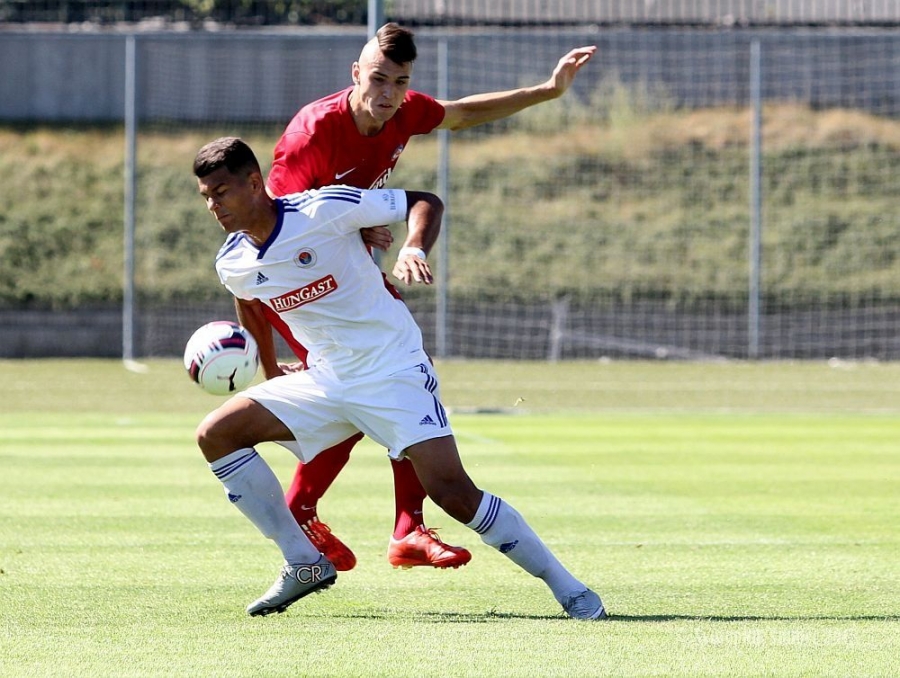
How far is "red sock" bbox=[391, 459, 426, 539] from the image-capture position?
586 centimetres

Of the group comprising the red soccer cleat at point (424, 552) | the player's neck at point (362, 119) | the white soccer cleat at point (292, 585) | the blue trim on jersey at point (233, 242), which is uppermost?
the player's neck at point (362, 119)

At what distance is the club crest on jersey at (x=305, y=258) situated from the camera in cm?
524

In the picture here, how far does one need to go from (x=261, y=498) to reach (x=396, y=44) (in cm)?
185

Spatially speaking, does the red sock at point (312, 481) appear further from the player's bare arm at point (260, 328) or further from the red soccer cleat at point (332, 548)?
the player's bare arm at point (260, 328)

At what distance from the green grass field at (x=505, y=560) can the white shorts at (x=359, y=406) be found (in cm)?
67

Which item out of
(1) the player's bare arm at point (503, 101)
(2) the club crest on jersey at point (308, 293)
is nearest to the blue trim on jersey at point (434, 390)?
(2) the club crest on jersey at point (308, 293)

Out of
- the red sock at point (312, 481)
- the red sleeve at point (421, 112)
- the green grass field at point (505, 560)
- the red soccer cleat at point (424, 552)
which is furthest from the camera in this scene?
the red sleeve at point (421, 112)

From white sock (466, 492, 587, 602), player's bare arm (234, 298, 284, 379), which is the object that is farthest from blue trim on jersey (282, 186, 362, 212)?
white sock (466, 492, 587, 602)

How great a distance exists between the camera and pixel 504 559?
22.6 feet

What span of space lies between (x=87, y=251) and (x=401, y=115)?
21643 millimetres

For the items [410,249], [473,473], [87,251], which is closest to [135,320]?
[87,251]

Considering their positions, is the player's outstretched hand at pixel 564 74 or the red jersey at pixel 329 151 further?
the player's outstretched hand at pixel 564 74

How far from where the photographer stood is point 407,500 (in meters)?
5.99

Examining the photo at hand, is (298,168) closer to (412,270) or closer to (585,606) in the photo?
(412,270)
